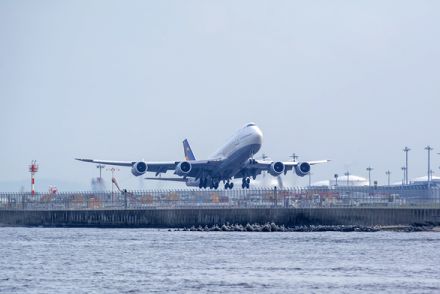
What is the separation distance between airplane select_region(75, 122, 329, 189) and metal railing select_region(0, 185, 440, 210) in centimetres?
1488

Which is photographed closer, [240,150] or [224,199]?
[224,199]

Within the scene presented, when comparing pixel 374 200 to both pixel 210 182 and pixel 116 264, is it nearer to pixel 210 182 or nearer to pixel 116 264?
pixel 210 182

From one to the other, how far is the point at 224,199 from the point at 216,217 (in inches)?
602

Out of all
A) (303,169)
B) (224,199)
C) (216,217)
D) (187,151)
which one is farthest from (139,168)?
(216,217)

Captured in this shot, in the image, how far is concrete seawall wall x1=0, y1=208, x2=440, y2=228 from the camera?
281ft

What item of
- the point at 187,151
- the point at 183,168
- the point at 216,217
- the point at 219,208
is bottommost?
the point at 216,217

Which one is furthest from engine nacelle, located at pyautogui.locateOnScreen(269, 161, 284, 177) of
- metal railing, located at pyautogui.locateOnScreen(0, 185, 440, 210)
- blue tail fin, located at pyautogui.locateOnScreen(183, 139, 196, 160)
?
blue tail fin, located at pyautogui.locateOnScreen(183, 139, 196, 160)

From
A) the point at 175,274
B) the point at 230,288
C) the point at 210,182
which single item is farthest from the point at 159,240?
the point at 210,182

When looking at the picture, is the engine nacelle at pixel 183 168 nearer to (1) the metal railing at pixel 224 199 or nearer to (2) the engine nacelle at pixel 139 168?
(2) the engine nacelle at pixel 139 168

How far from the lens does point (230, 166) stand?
413 feet

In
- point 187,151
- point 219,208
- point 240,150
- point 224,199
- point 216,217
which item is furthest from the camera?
point 187,151

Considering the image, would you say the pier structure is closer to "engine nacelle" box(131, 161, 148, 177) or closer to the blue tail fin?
"engine nacelle" box(131, 161, 148, 177)

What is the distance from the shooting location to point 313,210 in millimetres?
88688

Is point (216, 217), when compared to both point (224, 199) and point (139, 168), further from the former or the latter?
point (139, 168)
